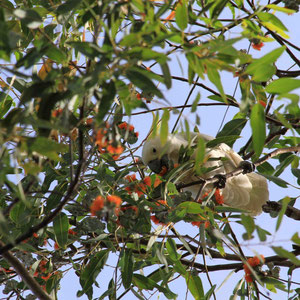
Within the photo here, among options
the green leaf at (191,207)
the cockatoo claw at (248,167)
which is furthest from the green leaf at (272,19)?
the cockatoo claw at (248,167)

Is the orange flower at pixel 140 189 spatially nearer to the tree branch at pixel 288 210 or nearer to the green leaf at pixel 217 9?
the tree branch at pixel 288 210

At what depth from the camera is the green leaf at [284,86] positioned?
0.96 metres

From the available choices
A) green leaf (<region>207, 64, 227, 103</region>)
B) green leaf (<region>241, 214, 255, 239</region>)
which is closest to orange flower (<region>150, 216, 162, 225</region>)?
green leaf (<region>241, 214, 255, 239</region>)

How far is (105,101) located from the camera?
812 mm

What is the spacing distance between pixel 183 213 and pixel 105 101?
2.14ft

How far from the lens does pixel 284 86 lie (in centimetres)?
102

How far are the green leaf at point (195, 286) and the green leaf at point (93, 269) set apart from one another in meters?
0.38

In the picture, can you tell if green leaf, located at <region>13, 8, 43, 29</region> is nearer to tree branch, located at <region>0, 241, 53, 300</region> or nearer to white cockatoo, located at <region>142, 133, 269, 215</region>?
tree branch, located at <region>0, 241, 53, 300</region>

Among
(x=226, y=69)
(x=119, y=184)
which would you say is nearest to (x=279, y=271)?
A: (x=119, y=184)

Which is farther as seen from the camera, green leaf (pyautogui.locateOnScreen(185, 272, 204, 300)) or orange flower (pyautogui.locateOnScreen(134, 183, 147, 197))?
green leaf (pyautogui.locateOnScreen(185, 272, 204, 300))

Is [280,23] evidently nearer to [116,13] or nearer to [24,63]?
[116,13]

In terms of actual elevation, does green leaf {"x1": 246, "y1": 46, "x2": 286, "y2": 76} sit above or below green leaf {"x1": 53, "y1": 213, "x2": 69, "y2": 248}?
above

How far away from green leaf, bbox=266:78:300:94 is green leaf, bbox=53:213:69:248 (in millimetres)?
892

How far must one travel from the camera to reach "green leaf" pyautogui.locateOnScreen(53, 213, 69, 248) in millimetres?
1574
